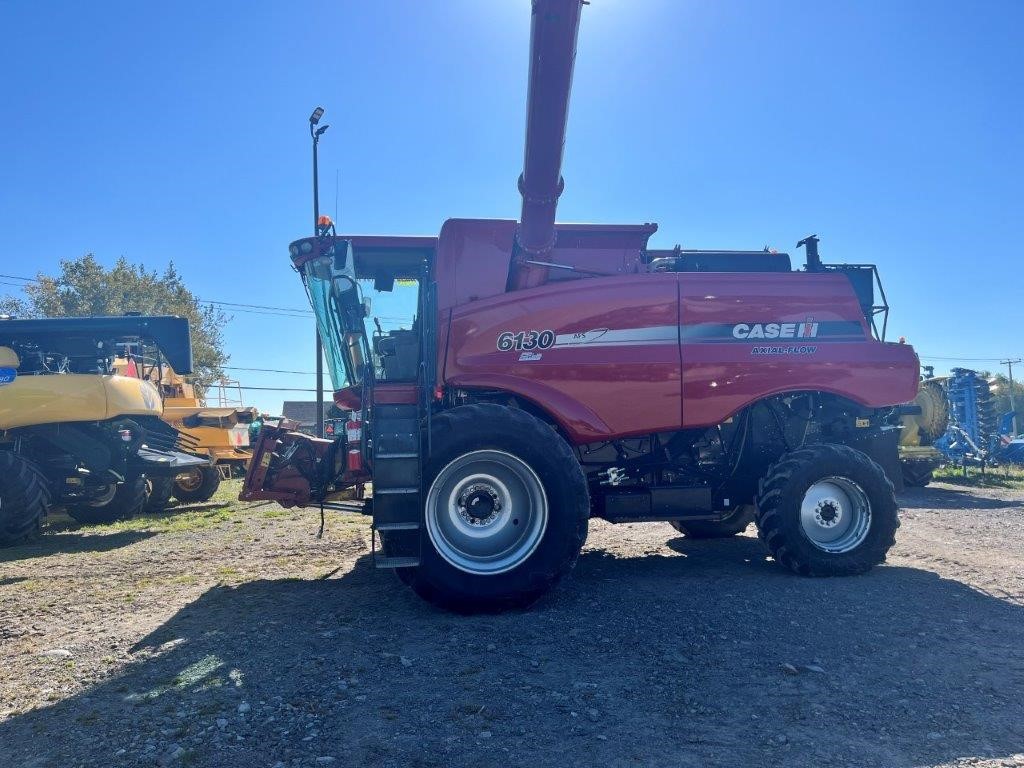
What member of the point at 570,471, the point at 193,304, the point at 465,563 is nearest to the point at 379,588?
the point at 465,563

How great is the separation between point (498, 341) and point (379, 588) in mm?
2109

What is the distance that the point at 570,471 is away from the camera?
4.80 metres

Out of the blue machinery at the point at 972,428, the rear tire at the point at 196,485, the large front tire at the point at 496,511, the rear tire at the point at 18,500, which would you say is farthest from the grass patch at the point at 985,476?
the rear tire at the point at 18,500

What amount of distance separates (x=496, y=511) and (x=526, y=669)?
1526 mm

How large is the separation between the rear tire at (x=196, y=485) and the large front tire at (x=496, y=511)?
832 cm

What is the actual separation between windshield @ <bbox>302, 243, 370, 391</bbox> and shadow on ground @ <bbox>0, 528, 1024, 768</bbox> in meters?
1.99

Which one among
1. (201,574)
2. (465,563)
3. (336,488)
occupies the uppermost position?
(336,488)

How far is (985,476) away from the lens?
15.4 m

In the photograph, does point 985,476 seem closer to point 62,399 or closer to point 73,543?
point 73,543

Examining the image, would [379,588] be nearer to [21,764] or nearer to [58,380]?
[21,764]

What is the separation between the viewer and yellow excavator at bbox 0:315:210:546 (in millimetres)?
7637

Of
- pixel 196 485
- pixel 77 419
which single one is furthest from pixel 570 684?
pixel 196 485

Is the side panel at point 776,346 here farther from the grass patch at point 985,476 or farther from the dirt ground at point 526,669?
the grass patch at point 985,476

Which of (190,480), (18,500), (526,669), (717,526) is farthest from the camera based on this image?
(190,480)
